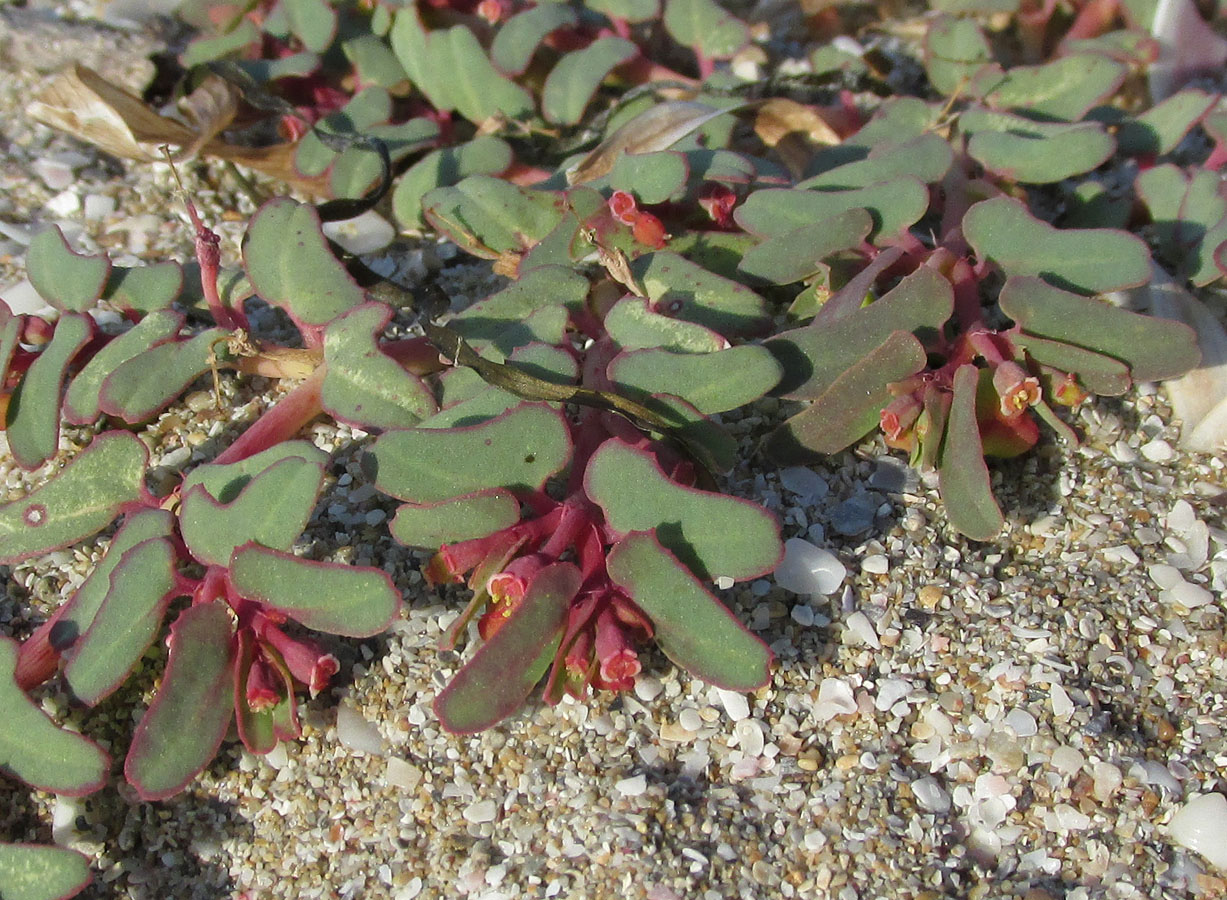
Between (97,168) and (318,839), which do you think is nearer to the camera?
(318,839)

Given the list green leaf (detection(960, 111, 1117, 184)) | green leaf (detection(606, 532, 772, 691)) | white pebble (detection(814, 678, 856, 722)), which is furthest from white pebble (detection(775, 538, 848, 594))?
green leaf (detection(960, 111, 1117, 184))

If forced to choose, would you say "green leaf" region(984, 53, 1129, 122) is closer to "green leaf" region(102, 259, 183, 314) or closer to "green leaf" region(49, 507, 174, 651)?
"green leaf" region(102, 259, 183, 314)

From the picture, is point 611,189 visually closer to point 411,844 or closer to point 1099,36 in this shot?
point 411,844

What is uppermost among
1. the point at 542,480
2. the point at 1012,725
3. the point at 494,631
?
the point at 542,480

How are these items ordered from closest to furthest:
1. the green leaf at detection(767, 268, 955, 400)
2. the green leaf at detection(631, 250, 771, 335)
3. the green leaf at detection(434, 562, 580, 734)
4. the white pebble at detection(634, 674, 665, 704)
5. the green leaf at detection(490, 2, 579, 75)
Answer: the green leaf at detection(434, 562, 580, 734) < the white pebble at detection(634, 674, 665, 704) < the green leaf at detection(767, 268, 955, 400) < the green leaf at detection(631, 250, 771, 335) < the green leaf at detection(490, 2, 579, 75)

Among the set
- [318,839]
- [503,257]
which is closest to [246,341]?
[503,257]
